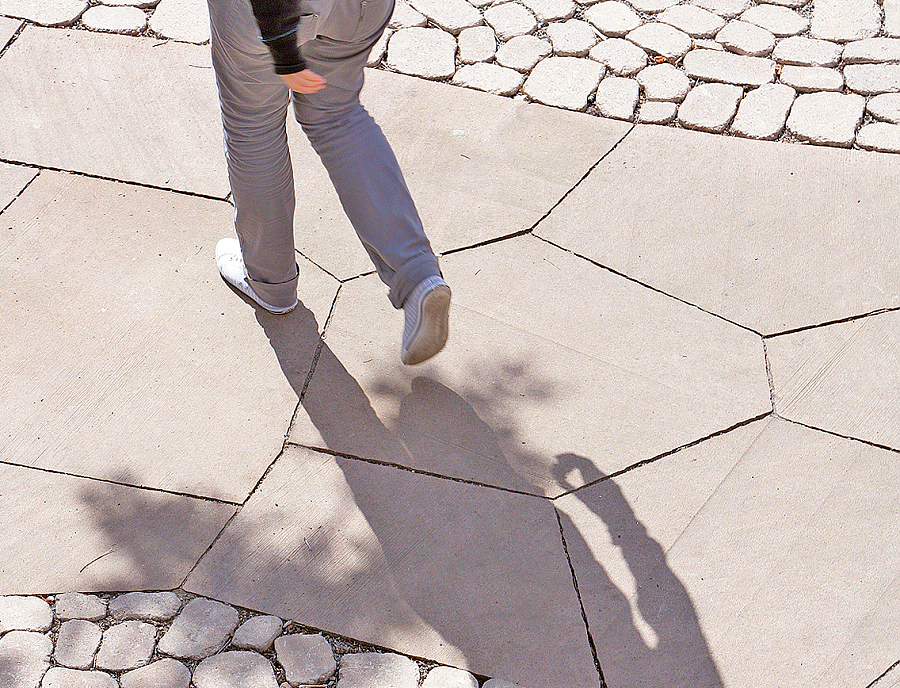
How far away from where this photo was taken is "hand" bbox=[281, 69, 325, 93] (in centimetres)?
224

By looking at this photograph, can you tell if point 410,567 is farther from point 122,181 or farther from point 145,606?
point 122,181

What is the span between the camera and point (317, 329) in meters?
3.19

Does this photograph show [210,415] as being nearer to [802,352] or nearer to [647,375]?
[647,375]

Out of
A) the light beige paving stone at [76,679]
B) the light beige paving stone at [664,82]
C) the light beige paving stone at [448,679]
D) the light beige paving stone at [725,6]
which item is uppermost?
the light beige paving stone at [725,6]

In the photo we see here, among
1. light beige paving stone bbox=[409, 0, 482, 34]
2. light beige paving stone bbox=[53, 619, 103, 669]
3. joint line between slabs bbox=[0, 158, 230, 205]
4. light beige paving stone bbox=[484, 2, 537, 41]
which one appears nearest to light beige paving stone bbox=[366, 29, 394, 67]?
light beige paving stone bbox=[409, 0, 482, 34]

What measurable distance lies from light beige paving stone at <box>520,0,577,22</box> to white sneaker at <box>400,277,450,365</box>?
7.19 feet

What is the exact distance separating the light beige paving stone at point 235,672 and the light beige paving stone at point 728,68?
3045 mm

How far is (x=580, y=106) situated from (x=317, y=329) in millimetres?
1613

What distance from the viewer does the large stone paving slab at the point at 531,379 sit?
2865 millimetres

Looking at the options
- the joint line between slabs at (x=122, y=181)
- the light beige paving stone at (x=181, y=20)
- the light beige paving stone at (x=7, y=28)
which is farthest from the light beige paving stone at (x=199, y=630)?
the light beige paving stone at (x=7, y=28)

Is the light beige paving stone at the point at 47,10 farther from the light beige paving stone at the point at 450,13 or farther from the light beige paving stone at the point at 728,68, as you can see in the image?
the light beige paving stone at the point at 728,68

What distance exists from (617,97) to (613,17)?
1.93ft

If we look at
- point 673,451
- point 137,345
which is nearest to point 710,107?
point 673,451

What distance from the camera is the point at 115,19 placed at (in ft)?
14.4
